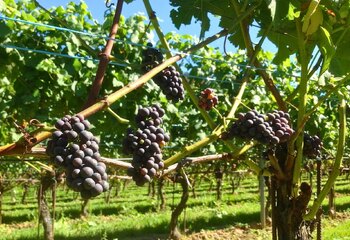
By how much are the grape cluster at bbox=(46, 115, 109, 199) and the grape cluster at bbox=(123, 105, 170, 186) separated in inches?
7.3

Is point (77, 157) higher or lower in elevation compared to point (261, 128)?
lower

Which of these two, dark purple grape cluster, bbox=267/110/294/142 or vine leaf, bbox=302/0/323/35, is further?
vine leaf, bbox=302/0/323/35

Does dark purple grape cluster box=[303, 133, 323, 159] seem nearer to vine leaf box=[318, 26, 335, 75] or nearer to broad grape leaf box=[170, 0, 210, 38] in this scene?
vine leaf box=[318, 26, 335, 75]

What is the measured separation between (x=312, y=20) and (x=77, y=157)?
3.42 ft

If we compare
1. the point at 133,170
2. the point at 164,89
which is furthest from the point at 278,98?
the point at 133,170

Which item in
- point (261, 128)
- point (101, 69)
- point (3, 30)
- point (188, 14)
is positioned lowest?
point (261, 128)

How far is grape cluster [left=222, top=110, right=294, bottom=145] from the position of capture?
1392 mm

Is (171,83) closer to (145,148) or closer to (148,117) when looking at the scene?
(148,117)

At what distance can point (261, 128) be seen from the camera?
1.39 m

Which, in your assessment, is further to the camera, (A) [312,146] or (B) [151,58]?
(A) [312,146]

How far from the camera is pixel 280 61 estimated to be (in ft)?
7.65

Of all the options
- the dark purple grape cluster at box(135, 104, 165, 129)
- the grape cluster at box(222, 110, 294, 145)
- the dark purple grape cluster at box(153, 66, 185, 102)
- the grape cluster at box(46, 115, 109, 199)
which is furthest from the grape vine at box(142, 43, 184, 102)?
the grape cluster at box(46, 115, 109, 199)

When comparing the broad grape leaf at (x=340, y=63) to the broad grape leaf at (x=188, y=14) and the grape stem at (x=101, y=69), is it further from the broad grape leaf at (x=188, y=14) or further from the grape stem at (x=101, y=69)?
the grape stem at (x=101, y=69)

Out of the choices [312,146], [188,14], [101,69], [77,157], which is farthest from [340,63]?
[77,157]
